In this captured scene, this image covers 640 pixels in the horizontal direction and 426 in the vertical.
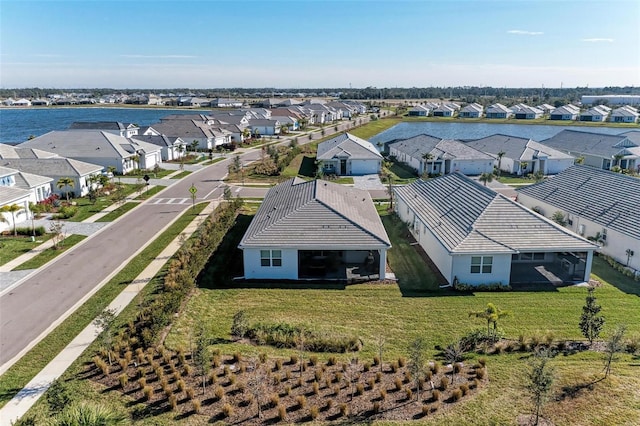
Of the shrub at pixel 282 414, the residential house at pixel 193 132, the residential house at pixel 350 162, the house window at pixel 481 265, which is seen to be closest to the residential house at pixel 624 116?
the residential house at pixel 350 162

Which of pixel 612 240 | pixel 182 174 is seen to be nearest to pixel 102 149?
pixel 182 174

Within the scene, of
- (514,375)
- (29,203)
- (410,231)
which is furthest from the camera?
(29,203)

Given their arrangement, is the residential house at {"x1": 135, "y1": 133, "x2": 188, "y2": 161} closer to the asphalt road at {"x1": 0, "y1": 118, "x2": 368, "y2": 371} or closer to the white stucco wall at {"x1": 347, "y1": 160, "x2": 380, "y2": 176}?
the asphalt road at {"x1": 0, "y1": 118, "x2": 368, "y2": 371}

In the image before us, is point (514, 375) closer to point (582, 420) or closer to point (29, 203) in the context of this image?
point (582, 420)

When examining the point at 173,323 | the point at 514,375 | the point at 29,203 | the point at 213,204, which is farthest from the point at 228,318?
the point at 29,203

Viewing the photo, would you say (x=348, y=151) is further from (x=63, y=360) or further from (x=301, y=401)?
(x=301, y=401)
